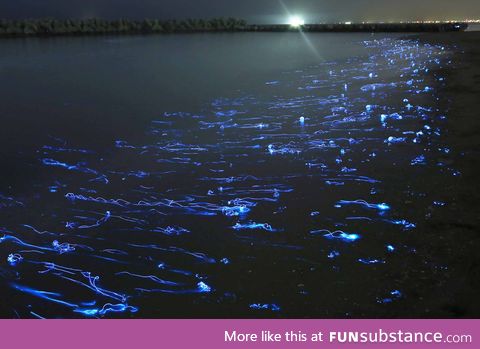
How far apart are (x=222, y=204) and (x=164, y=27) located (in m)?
36.6

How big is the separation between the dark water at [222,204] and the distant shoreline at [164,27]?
25.4 m

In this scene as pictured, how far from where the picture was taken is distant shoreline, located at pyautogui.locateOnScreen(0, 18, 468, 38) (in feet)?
104

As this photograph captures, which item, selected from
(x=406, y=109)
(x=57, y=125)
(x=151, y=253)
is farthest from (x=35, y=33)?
(x=151, y=253)

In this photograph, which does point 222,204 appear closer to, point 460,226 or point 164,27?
point 460,226

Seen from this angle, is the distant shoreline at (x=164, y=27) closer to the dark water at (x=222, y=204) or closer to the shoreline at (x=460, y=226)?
the dark water at (x=222, y=204)

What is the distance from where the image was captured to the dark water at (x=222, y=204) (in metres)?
3.08

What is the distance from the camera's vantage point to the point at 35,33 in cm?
3158

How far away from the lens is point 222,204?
4469mm

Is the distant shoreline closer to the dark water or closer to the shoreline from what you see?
the dark water

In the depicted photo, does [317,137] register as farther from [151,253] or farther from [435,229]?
[151,253]

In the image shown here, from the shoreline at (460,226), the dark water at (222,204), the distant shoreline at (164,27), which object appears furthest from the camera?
the distant shoreline at (164,27)

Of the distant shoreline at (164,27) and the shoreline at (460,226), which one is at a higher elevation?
the distant shoreline at (164,27)

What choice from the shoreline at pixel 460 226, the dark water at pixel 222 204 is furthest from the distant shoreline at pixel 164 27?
the shoreline at pixel 460 226

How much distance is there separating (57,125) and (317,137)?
4.59m
